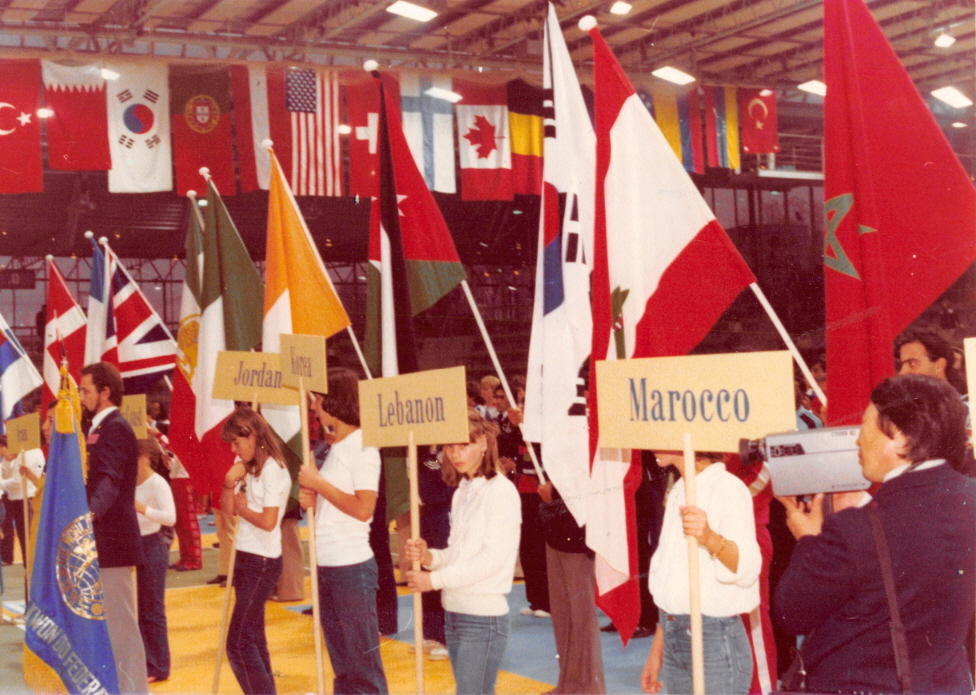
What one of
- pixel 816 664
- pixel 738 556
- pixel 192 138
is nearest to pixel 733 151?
pixel 738 556

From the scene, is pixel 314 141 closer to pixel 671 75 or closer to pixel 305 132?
pixel 305 132

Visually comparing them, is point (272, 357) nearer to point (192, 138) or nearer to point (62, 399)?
point (62, 399)

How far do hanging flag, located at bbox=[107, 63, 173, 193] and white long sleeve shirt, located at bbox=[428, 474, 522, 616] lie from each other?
17.7 feet

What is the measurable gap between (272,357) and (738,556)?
2.62m

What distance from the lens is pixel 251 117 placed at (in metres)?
8.52

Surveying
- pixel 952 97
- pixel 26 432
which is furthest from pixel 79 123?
pixel 952 97

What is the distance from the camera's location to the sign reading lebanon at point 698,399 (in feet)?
8.25

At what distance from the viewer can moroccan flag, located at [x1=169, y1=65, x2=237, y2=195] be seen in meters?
7.86

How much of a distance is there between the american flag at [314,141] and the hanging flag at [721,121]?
11.4 ft

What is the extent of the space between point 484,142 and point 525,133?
408 millimetres

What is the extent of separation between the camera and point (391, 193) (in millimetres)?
4949

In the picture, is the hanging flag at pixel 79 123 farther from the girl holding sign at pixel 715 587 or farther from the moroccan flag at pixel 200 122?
the girl holding sign at pixel 715 587

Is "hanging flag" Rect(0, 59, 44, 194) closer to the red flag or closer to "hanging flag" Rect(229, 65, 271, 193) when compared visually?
"hanging flag" Rect(229, 65, 271, 193)

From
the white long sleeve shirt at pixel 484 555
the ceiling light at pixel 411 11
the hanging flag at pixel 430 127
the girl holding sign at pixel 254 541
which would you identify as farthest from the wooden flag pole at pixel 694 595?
the hanging flag at pixel 430 127
